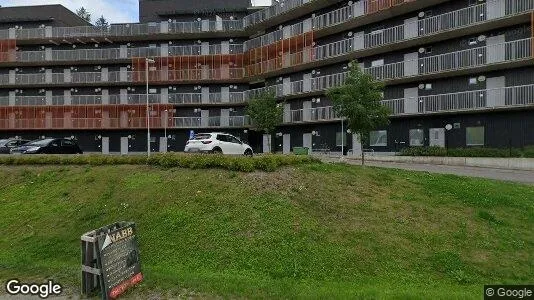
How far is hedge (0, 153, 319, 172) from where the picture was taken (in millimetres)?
12594

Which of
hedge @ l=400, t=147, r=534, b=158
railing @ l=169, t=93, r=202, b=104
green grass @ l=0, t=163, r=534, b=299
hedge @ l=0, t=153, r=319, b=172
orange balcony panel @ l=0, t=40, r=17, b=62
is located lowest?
green grass @ l=0, t=163, r=534, b=299

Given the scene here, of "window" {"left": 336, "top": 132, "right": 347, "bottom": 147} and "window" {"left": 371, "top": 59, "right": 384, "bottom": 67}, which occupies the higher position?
"window" {"left": 371, "top": 59, "right": 384, "bottom": 67}

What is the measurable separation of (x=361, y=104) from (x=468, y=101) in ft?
39.4

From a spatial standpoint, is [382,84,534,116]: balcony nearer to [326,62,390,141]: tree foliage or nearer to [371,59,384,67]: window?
[371,59,384,67]: window

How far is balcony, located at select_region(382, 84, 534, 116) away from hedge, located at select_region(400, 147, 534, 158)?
128 inches

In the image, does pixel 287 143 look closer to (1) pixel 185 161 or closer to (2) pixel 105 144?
(2) pixel 105 144

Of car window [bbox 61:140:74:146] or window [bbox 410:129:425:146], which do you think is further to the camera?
window [bbox 410:129:425:146]

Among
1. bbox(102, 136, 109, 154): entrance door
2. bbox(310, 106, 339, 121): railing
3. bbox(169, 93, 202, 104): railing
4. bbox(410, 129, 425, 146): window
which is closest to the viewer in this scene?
bbox(410, 129, 425, 146): window

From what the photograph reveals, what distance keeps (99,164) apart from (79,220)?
5325 mm

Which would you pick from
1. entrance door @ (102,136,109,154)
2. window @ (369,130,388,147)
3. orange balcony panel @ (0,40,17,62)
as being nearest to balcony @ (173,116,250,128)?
entrance door @ (102,136,109,154)

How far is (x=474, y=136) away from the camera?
105ft

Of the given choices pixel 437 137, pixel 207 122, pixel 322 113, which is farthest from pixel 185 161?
pixel 207 122

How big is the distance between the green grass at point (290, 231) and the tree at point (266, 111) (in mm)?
27387

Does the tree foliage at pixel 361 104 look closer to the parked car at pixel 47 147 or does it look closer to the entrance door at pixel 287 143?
the parked car at pixel 47 147
